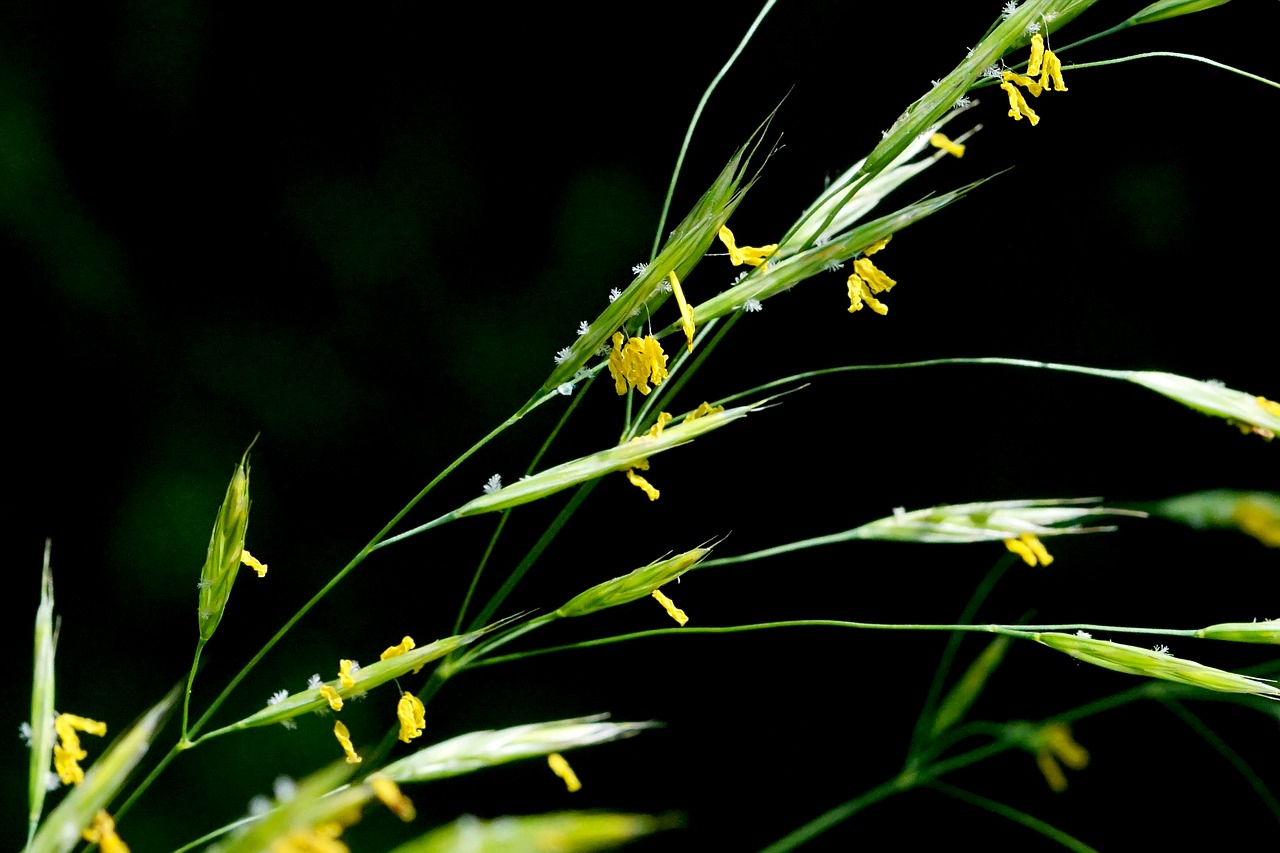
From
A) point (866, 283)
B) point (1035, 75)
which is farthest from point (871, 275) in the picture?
point (1035, 75)

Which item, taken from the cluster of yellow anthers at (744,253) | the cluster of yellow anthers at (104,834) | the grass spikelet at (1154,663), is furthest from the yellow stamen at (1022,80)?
the cluster of yellow anthers at (104,834)

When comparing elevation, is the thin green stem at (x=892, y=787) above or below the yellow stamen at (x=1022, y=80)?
below

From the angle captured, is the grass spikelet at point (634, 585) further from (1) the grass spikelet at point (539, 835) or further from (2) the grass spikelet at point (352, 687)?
(1) the grass spikelet at point (539, 835)

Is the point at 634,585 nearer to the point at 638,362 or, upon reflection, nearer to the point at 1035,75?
the point at 638,362

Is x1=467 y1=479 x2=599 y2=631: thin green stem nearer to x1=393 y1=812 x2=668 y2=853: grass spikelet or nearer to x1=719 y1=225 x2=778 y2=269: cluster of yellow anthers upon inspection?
x1=719 y1=225 x2=778 y2=269: cluster of yellow anthers

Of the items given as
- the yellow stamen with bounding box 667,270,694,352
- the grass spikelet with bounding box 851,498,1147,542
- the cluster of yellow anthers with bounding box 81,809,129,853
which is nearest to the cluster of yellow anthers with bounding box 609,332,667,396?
the yellow stamen with bounding box 667,270,694,352

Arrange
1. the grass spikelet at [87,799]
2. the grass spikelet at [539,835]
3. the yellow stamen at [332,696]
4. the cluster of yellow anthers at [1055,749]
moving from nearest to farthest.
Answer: the grass spikelet at [539,835], the grass spikelet at [87,799], the yellow stamen at [332,696], the cluster of yellow anthers at [1055,749]
